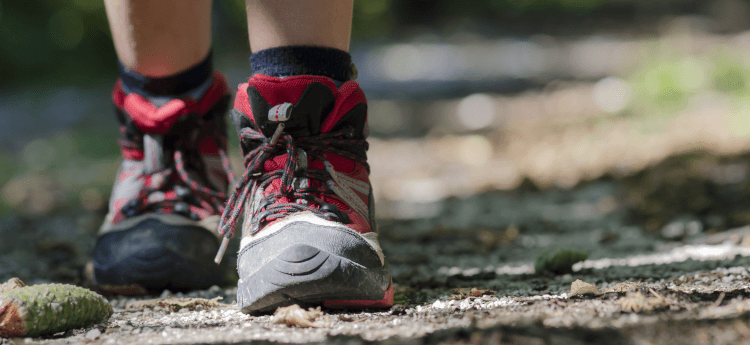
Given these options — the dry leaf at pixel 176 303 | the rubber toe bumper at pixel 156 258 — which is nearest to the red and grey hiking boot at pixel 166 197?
the rubber toe bumper at pixel 156 258

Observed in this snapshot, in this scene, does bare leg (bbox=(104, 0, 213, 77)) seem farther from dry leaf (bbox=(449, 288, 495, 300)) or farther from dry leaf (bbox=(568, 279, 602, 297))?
dry leaf (bbox=(568, 279, 602, 297))

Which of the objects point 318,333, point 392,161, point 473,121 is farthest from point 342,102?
point 473,121

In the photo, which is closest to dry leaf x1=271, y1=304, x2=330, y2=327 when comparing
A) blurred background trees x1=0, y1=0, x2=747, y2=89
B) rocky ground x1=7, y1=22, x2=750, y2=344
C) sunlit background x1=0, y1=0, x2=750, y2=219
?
rocky ground x1=7, y1=22, x2=750, y2=344

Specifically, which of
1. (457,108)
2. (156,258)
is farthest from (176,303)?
(457,108)

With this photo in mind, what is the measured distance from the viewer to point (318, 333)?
1084mm

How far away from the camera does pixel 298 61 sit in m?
1.38

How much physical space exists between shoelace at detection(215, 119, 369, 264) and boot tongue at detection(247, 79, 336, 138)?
0.8 inches

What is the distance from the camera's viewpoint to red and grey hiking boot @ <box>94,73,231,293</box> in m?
1.56

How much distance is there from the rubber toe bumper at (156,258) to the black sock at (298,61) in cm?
47

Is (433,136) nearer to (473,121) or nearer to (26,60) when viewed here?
(473,121)

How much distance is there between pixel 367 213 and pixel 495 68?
462 inches

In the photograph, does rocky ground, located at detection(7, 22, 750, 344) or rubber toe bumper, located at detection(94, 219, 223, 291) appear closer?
rocky ground, located at detection(7, 22, 750, 344)

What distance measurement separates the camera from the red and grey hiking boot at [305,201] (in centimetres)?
120

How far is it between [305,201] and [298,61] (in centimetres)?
30
